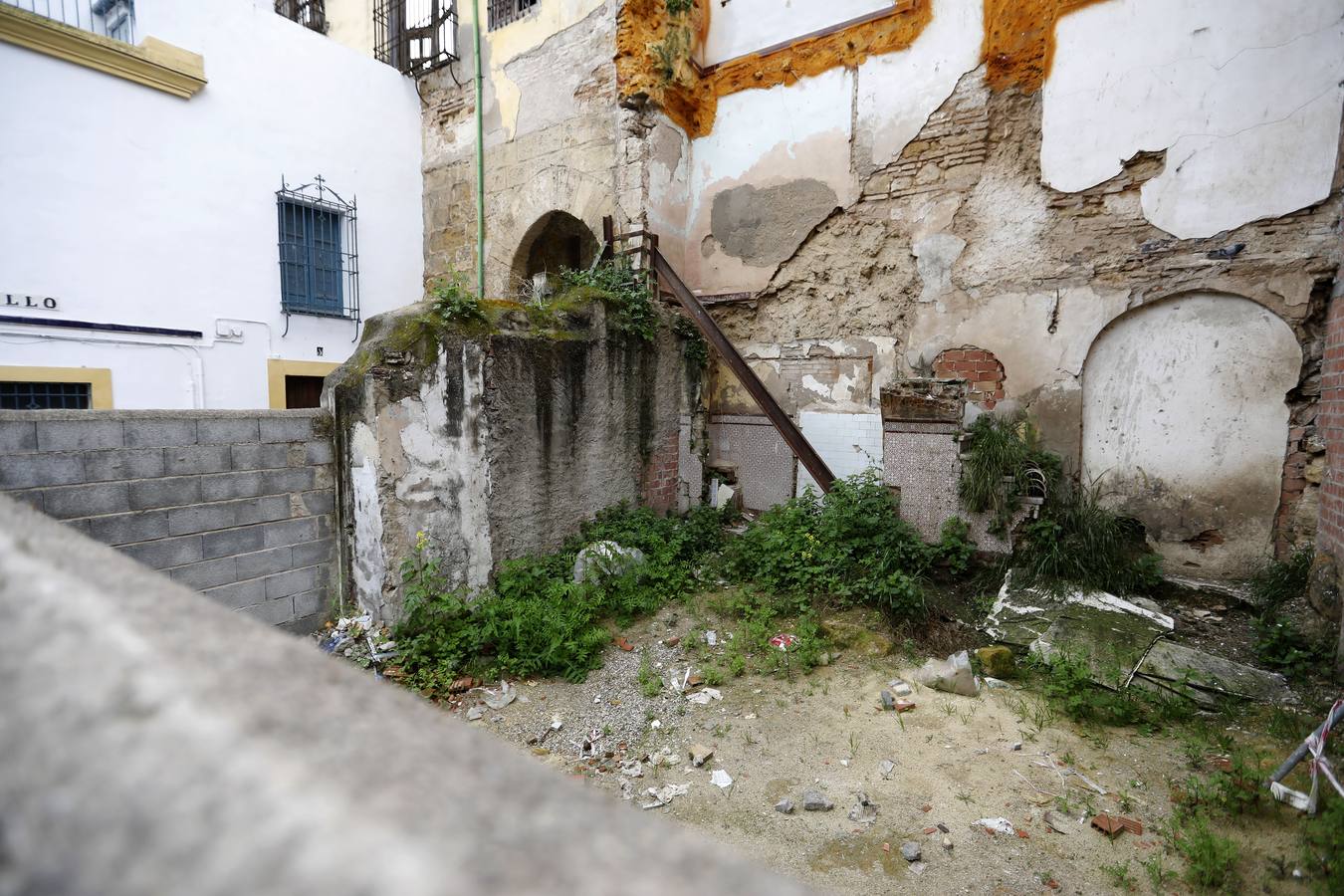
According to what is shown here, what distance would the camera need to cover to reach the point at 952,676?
3371mm

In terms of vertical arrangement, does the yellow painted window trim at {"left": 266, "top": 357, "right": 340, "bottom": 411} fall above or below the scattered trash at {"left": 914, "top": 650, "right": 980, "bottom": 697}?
above

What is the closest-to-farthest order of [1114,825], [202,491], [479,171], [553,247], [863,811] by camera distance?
[1114,825] < [863,811] < [202,491] < [479,171] < [553,247]

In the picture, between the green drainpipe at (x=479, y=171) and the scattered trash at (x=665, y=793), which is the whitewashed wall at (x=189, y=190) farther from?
the scattered trash at (x=665, y=793)

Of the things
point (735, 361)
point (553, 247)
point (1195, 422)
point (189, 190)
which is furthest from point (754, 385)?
point (189, 190)

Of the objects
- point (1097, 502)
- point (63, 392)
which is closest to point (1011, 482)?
point (1097, 502)

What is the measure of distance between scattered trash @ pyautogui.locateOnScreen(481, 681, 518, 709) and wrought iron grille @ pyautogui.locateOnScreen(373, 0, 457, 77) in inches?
344

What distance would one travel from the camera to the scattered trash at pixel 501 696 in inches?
133

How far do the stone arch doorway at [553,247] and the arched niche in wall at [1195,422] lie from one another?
19.5 ft

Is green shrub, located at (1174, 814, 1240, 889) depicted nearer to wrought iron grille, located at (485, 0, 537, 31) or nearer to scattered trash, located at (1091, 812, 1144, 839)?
scattered trash, located at (1091, 812, 1144, 839)

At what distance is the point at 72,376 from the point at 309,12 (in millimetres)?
8210

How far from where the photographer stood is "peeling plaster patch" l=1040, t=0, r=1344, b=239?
4230mm

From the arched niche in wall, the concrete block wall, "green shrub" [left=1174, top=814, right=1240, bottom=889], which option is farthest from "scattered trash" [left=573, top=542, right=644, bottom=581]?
the arched niche in wall

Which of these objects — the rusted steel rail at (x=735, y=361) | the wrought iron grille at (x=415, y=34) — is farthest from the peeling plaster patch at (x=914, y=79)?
the wrought iron grille at (x=415, y=34)

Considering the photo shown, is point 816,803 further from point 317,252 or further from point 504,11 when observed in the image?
point 504,11
